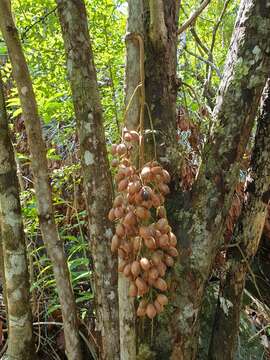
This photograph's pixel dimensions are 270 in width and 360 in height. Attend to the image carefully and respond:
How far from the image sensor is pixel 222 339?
1.81 meters

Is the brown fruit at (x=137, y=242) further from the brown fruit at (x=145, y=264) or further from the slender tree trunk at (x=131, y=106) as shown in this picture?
the slender tree trunk at (x=131, y=106)

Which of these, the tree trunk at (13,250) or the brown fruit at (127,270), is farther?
the tree trunk at (13,250)

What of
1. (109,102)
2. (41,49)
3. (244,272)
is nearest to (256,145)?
(244,272)

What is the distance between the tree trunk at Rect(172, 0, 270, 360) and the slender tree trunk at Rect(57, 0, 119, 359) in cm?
28

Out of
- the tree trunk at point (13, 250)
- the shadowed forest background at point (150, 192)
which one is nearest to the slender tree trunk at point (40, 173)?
the shadowed forest background at point (150, 192)

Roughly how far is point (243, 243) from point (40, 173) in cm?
98

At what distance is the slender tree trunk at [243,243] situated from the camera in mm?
1809

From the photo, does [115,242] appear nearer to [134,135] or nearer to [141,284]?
[141,284]

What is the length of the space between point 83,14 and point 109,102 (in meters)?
1.19

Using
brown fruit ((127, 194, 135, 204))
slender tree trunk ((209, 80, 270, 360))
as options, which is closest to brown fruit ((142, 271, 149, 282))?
brown fruit ((127, 194, 135, 204))

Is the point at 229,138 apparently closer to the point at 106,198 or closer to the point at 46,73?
the point at 106,198

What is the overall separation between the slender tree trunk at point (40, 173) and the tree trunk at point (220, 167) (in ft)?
2.14

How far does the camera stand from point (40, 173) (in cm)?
188

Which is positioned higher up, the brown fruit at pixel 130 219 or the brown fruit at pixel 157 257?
the brown fruit at pixel 130 219
